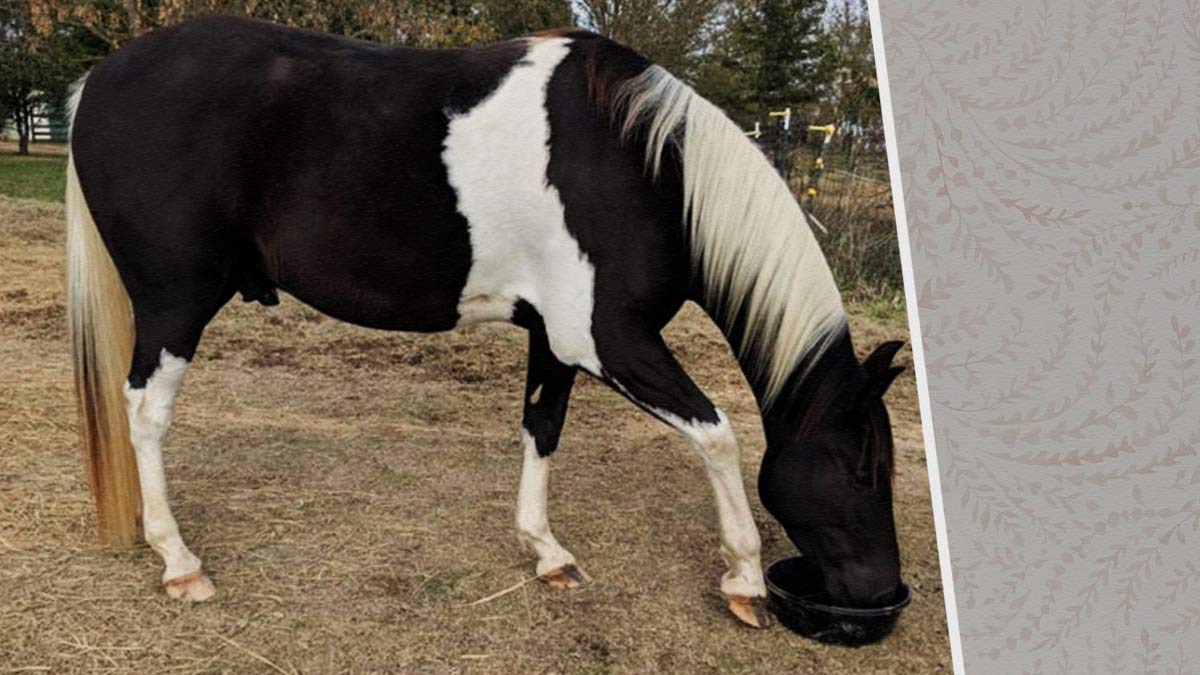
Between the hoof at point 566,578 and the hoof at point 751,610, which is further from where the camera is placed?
the hoof at point 566,578

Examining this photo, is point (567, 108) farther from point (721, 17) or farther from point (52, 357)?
point (721, 17)

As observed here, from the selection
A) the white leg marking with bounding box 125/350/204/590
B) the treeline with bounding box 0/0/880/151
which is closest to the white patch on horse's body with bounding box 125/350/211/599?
the white leg marking with bounding box 125/350/204/590

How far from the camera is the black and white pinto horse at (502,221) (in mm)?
1877

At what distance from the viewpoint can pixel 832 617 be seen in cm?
197

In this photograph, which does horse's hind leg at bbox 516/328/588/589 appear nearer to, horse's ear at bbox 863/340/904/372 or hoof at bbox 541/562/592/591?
hoof at bbox 541/562/592/591

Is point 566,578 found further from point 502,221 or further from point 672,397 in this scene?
point 502,221

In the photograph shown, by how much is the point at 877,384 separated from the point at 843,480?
255 millimetres

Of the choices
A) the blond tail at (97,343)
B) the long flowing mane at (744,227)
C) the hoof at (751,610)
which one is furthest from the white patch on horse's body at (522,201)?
the blond tail at (97,343)

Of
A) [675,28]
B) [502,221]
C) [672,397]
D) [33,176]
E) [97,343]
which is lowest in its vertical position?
[33,176]

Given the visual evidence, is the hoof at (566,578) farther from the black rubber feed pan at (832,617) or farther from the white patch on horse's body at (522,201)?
the white patch on horse's body at (522,201)

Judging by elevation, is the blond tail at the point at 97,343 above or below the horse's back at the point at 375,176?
below

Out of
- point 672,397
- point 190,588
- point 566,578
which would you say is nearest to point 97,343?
point 190,588

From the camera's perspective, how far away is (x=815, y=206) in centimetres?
497

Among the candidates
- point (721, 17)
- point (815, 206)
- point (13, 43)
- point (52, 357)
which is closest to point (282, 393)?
point (52, 357)
